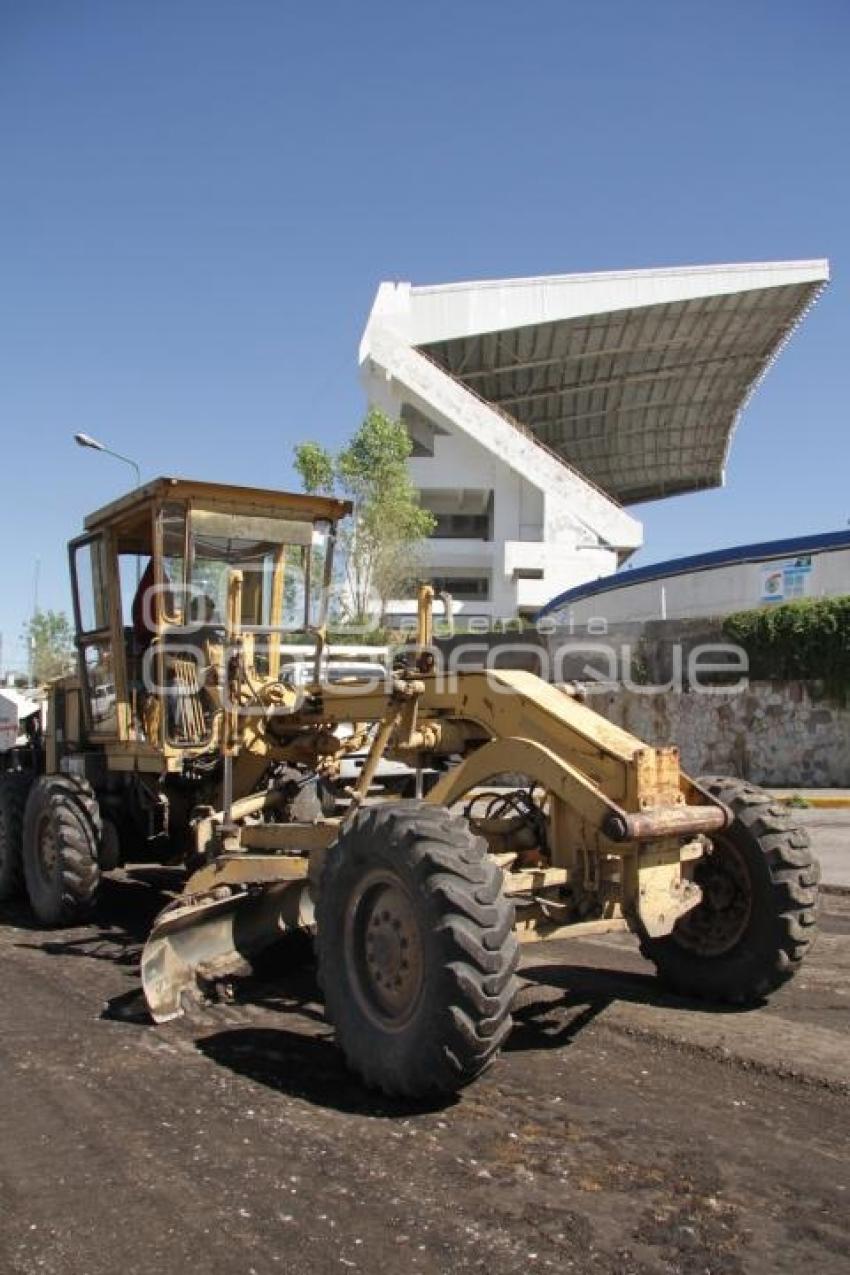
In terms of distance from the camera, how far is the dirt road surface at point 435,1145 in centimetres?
334

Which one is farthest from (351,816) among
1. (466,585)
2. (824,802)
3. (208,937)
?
(466,585)

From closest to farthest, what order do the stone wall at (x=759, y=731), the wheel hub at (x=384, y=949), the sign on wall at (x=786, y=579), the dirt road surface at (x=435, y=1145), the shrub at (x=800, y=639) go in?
the dirt road surface at (x=435, y=1145)
the wheel hub at (x=384, y=949)
the shrub at (x=800, y=639)
the stone wall at (x=759, y=731)
the sign on wall at (x=786, y=579)

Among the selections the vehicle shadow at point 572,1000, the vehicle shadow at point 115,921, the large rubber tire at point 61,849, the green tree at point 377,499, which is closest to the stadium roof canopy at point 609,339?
the green tree at point 377,499

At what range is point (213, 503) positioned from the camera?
25.1 feet

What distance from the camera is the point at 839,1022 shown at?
5.50 m

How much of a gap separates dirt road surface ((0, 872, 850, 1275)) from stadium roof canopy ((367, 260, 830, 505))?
44.0 m

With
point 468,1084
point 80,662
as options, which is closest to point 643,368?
point 80,662

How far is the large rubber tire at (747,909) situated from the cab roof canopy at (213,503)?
369cm

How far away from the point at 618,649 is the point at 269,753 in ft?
42.4

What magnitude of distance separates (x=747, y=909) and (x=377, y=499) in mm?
31112

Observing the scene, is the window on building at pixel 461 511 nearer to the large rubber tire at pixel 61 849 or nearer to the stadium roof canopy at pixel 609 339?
the stadium roof canopy at pixel 609 339

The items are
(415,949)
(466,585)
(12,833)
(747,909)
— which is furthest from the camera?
(466,585)

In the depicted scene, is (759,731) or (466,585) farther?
(466,585)

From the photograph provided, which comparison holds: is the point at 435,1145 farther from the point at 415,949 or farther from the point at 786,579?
the point at 786,579
